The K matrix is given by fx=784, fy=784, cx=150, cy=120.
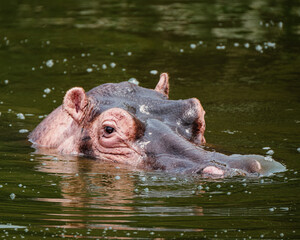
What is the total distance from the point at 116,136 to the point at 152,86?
22.6ft

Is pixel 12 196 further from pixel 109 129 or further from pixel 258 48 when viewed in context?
pixel 258 48

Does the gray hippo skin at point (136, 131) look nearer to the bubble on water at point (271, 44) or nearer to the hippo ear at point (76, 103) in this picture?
the hippo ear at point (76, 103)

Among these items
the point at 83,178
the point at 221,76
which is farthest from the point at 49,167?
the point at 221,76

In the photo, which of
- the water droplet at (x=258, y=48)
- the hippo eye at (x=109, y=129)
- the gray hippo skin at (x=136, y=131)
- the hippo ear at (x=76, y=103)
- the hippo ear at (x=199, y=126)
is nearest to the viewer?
the gray hippo skin at (x=136, y=131)

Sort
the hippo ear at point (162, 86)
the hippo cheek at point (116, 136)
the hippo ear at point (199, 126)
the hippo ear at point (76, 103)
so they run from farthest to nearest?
the hippo ear at point (162, 86), the hippo ear at point (76, 103), the hippo ear at point (199, 126), the hippo cheek at point (116, 136)

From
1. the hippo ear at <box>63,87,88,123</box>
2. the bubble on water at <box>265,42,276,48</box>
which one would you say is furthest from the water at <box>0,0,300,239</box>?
the hippo ear at <box>63,87,88,123</box>

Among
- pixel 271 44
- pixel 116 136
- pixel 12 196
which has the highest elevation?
pixel 116 136

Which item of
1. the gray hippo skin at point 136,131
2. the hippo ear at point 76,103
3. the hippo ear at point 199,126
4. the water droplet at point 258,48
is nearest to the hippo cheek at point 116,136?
the gray hippo skin at point 136,131

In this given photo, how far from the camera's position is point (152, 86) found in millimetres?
17859

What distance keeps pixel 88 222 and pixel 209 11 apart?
2065 cm

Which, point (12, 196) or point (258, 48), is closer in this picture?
point (12, 196)

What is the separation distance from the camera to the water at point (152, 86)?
838 cm

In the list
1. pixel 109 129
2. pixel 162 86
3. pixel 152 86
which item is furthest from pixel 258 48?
pixel 109 129

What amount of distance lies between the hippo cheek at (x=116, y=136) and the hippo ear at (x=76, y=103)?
0.30 m
